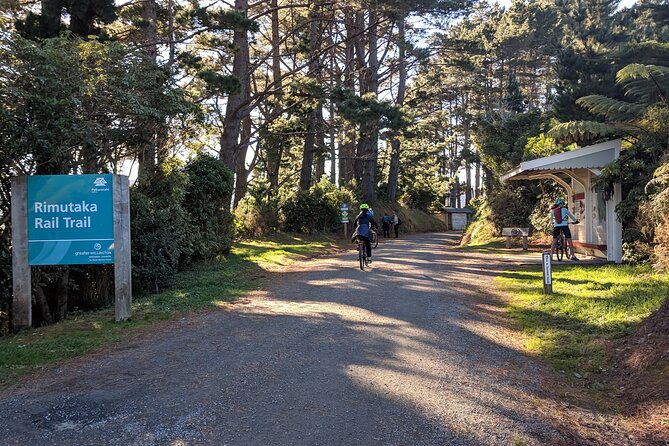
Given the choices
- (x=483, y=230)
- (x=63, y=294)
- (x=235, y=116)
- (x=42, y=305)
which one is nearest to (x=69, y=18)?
(x=235, y=116)

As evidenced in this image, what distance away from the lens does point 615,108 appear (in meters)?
16.3

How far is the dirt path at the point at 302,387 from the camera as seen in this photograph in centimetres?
408

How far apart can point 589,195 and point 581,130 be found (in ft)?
7.00

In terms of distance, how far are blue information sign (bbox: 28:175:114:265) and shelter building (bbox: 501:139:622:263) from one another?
1158 centimetres

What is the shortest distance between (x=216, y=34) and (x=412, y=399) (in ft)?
58.6

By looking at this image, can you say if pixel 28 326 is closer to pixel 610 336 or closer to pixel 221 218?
pixel 610 336

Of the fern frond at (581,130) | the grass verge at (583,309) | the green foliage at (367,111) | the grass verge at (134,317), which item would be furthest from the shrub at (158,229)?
the fern frond at (581,130)

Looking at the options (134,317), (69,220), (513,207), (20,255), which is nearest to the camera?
(20,255)

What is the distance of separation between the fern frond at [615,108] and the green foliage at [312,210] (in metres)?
15.8

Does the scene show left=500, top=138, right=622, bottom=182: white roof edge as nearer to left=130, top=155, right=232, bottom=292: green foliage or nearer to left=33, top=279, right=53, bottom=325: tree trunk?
left=130, top=155, right=232, bottom=292: green foliage

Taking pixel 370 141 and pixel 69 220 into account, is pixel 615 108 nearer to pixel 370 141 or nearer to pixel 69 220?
pixel 69 220

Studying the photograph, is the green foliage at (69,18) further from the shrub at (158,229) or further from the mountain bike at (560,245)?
the mountain bike at (560,245)

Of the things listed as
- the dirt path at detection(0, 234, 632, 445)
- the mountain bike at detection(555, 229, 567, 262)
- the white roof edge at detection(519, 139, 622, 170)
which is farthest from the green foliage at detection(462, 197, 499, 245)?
the dirt path at detection(0, 234, 632, 445)

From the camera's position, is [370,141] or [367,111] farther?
[370,141]
